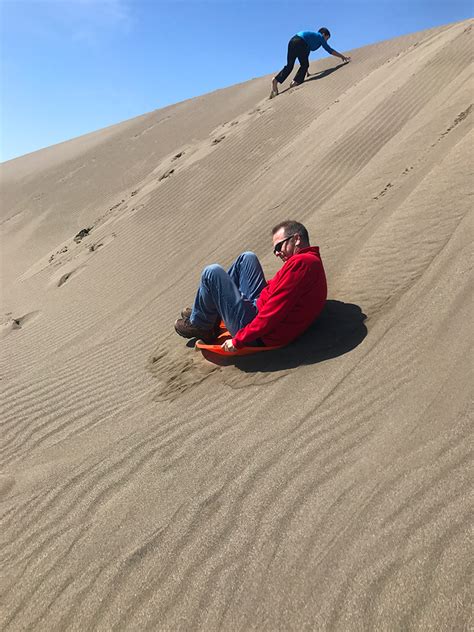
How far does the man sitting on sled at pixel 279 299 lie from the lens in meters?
3.27

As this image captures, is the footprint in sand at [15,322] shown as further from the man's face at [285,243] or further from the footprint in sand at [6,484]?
the man's face at [285,243]

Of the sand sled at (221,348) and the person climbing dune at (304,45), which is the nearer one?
the sand sled at (221,348)

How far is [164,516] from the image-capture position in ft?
7.57

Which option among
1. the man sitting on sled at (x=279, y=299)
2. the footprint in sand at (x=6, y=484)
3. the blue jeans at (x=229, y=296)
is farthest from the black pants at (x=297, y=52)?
the footprint in sand at (x=6, y=484)

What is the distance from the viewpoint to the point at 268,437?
106 inches

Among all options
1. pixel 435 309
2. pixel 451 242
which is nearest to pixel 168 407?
pixel 435 309

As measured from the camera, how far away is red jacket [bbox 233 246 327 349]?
128 inches

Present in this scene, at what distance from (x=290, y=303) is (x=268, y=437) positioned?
0.96 meters

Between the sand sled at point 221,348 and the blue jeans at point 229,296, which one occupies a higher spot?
the blue jeans at point 229,296

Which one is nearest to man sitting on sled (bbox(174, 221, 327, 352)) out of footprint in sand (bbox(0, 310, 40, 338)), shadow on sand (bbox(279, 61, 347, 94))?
footprint in sand (bbox(0, 310, 40, 338))

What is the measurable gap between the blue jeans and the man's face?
42 centimetres

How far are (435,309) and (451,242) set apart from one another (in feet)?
3.34

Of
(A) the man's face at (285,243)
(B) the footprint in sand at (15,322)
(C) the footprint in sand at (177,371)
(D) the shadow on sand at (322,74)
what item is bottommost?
(C) the footprint in sand at (177,371)

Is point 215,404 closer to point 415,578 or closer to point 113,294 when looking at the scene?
point 415,578
